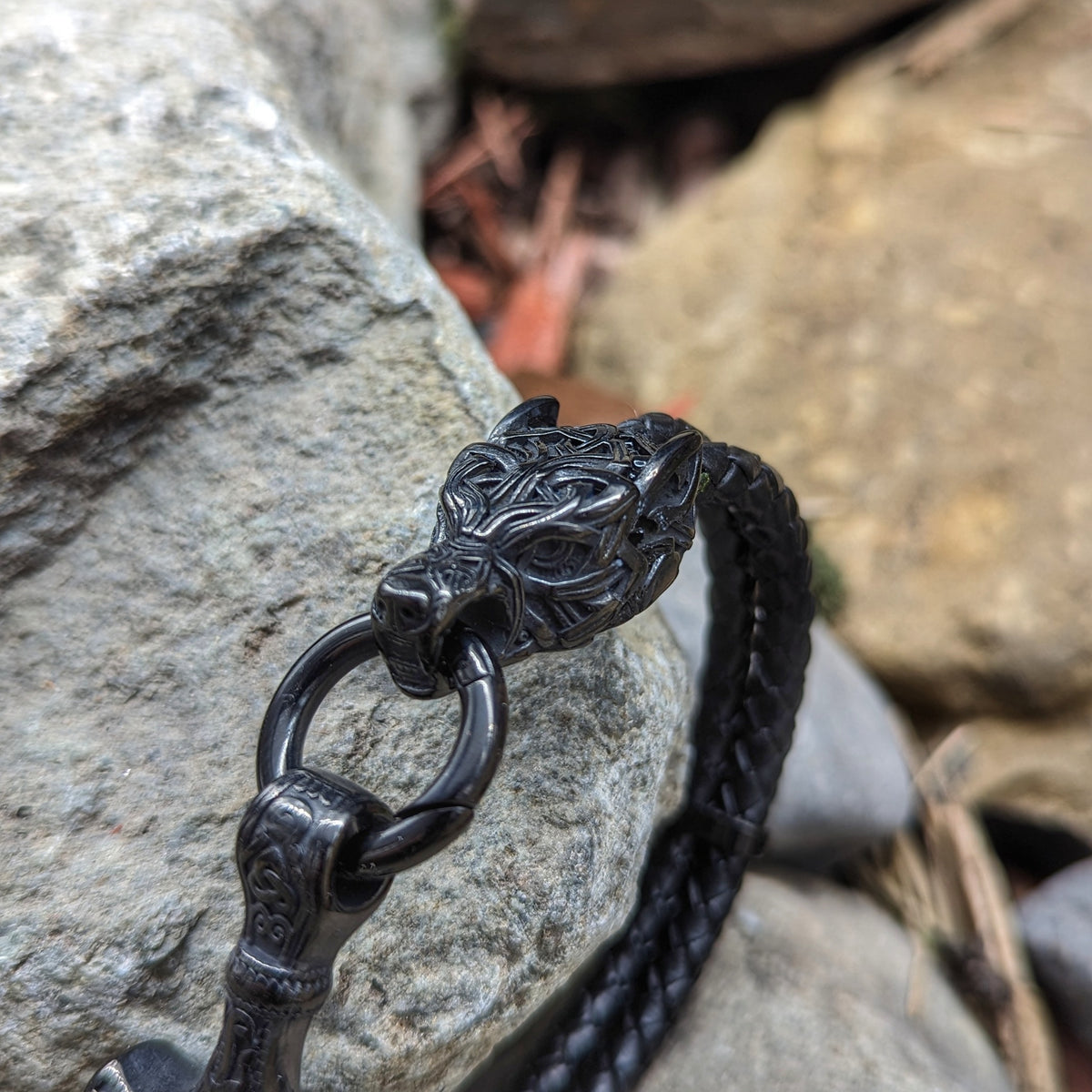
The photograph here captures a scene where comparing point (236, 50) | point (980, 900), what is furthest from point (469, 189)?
point (980, 900)

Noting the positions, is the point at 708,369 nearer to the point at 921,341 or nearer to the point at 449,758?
the point at 921,341

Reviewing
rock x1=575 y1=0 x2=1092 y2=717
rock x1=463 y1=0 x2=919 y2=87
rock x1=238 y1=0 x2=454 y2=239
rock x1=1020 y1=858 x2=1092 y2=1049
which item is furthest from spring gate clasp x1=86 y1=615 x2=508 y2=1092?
rock x1=463 y1=0 x2=919 y2=87

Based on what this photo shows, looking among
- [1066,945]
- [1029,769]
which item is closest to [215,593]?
[1066,945]

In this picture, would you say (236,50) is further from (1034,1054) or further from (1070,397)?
(1034,1054)

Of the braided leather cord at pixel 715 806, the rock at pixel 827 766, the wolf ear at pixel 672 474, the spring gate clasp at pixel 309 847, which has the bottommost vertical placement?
the rock at pixel 827 766

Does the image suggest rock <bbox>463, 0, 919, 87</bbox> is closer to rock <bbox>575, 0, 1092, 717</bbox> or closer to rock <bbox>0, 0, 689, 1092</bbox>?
rock <bbox>575, 0, 1092, 717</bbox>

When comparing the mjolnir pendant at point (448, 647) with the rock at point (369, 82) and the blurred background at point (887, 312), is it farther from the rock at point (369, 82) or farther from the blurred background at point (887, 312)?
the blurred background at point (887, 312)

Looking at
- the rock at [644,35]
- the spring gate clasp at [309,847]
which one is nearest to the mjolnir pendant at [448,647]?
the spring gate clasp at [309,847]
